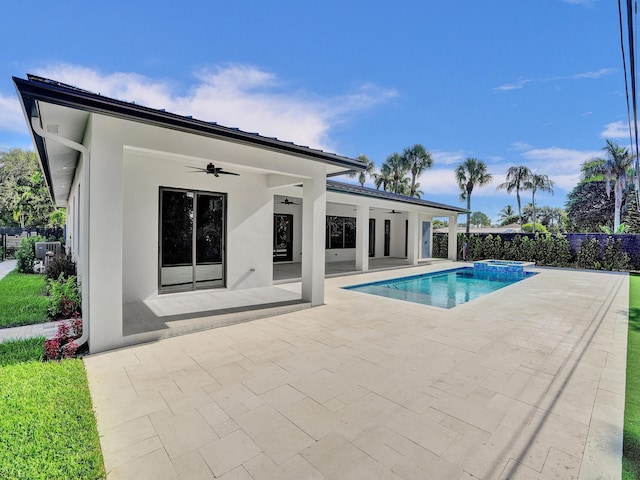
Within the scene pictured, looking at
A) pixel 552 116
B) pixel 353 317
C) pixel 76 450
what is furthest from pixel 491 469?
pixel 552 116

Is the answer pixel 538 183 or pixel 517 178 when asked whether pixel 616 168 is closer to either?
pixel 538 183

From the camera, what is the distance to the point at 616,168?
3247 cm

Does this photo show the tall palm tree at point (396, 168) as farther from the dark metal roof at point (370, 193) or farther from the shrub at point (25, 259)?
the shrub at point (25, 259)

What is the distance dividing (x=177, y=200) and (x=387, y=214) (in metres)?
16.7

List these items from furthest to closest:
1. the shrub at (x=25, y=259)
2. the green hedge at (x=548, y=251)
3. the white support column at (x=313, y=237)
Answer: the green hedge at (x=548, y=251)
the shrub at (x=25, y=259)
the white support column at (x=313, y=237)

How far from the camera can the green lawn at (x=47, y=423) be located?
2.38m

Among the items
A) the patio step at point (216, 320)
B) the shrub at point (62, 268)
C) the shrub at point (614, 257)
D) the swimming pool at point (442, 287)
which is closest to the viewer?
the patio step at point (216, 320)

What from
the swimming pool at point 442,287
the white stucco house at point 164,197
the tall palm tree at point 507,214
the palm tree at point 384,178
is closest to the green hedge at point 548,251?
the swimming pool at point 442,287

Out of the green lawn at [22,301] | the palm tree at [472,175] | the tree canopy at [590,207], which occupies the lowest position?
the green lawn at [22,301]

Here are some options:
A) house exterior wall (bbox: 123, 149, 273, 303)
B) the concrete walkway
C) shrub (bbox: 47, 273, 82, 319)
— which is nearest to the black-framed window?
house exterior wall (bbox: 123, 149, 273, 303)

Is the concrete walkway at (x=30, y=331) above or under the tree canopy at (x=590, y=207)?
under

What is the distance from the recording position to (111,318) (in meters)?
4.98

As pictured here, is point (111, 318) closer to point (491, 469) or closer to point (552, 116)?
point (491, 469)

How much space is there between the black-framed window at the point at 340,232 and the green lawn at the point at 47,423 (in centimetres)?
1481
